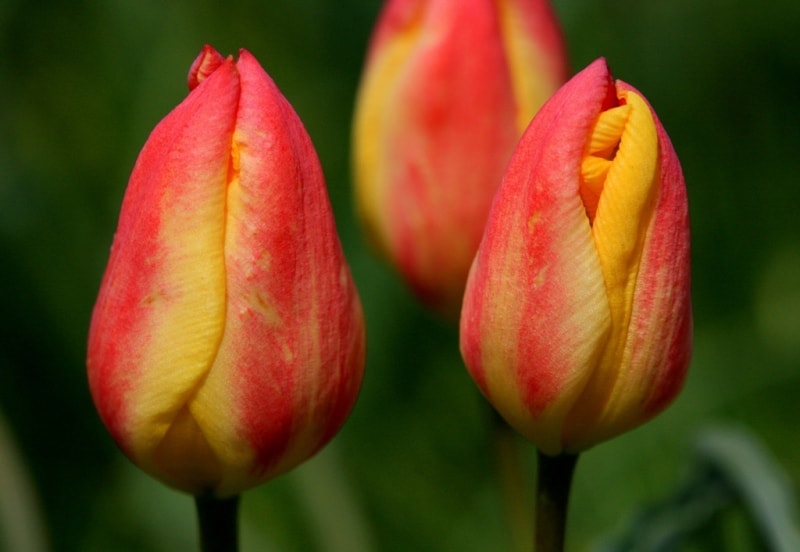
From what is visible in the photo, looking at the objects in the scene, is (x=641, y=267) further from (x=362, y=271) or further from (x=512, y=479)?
(x=362, y=271)

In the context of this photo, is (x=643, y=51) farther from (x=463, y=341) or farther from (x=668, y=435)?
(x=463, y=341)

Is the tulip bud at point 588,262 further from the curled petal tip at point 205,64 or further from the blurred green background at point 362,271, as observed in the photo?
the blurred green background at point 362,271

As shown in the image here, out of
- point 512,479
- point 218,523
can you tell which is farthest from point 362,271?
point 218,523

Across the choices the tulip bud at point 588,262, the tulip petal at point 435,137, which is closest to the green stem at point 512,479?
the tulip petal at point 435,137

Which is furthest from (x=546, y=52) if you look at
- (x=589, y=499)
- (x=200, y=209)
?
(x=589, y=499)

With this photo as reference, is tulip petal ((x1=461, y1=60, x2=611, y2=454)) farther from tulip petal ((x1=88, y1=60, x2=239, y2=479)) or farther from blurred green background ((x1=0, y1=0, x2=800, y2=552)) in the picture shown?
blurred green background ((x1=0, y1=0, x2=800, y2=552))

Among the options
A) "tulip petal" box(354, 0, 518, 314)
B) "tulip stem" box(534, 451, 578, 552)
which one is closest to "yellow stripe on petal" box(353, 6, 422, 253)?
"tulip petal" box(354, 0, 518, 314)
